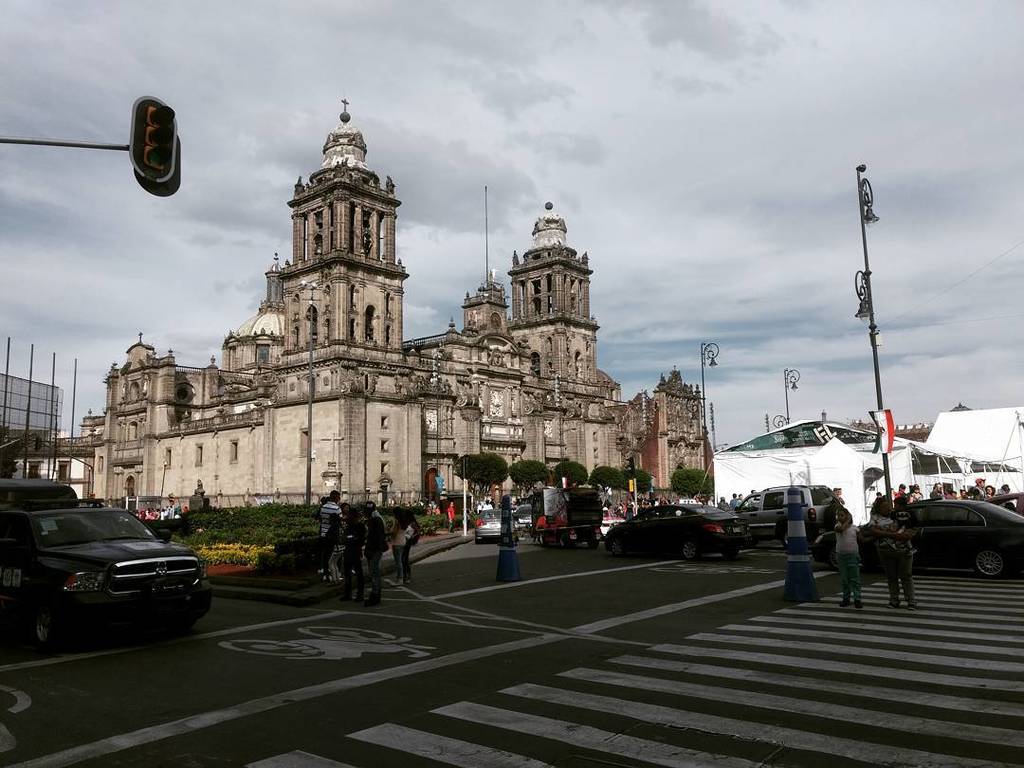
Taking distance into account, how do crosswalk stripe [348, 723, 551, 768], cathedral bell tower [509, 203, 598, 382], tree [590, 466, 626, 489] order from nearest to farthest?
crosswalk stripe [348, 723, 551, 768] < tree [590, 466, 626, 489] < cathedral bell tower [509, 203, 598, 382]

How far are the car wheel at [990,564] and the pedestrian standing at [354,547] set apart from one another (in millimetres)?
12164

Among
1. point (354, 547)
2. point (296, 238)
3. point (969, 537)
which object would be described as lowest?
point (969, 537)

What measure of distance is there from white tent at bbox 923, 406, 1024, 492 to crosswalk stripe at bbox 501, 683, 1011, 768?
107ft

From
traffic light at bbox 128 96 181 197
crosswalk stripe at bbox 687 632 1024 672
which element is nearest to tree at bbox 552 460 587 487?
crosswalk stripe at bbox 687 632 1024 672

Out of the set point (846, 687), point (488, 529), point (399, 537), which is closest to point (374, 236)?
point (488, 529)

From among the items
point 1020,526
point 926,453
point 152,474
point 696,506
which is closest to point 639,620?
point 1020,526

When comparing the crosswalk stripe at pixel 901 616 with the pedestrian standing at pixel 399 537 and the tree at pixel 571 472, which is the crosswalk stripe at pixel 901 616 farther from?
the tree at pixel 571 472

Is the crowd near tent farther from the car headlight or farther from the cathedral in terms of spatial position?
the car headlight

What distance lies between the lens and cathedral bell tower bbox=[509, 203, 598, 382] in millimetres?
84375

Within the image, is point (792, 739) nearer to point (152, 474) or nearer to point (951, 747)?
point (951, 747)

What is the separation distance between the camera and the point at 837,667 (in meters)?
8.16

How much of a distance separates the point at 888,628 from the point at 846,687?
11.8 feet

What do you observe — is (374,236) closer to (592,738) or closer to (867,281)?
(867,281)

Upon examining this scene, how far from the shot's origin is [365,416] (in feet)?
182
